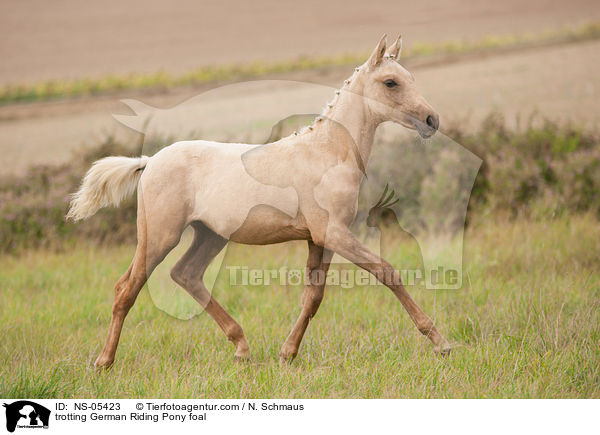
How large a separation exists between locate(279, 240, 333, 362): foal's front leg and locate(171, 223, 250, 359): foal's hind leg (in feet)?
1.06

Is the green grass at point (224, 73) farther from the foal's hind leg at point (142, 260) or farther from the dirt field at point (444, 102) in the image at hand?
the foal's hind leg at point (142, 260)

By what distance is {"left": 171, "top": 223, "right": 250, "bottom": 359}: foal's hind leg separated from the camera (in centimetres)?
427

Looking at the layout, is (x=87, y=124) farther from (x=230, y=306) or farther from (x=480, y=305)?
(x=480, y=305)

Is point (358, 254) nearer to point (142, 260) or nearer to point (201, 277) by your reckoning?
point (201, 277)

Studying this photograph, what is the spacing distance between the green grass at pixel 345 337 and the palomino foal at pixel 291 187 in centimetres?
29

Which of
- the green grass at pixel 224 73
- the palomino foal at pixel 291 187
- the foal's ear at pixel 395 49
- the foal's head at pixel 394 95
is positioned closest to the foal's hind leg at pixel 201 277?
the palomino foal at pixel 291 187

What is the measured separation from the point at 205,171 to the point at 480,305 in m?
2.74

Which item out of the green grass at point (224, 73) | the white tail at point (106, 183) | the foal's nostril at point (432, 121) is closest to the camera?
the foal's nostril at point (432, 121)

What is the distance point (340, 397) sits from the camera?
362 cm

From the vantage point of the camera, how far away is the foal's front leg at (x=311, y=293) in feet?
13.7

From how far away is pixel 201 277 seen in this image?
4.39 meters
